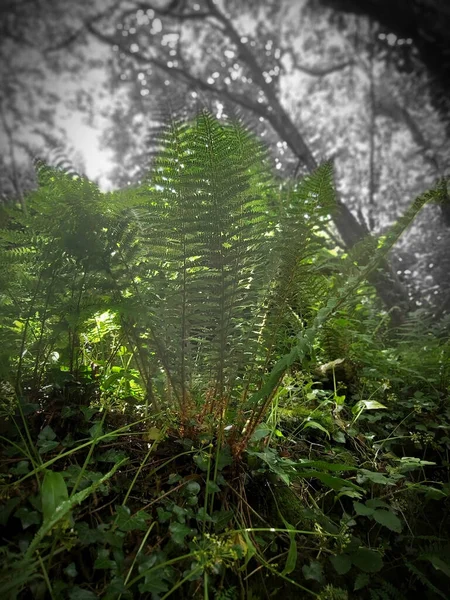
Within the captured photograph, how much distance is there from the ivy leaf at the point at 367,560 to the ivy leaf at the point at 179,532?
1.34 ft

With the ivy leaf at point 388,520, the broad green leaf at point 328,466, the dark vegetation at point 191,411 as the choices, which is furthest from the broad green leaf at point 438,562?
the broad green leaf at point 328,466

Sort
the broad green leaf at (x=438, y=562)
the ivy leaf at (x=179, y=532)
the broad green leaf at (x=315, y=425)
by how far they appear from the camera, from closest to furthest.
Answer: the ivy leaf at (x=179, y=532)
the broad green leaf at (x=438, y=562)
the broad green leaf at (x=315, y=425)

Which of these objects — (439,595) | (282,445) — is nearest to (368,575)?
(439,595)

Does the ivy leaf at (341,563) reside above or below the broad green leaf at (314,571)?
below

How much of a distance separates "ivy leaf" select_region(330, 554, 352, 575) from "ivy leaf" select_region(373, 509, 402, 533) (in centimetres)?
12

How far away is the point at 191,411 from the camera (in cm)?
96

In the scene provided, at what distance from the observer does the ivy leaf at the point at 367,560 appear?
2.54 ft

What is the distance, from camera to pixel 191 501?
78cm

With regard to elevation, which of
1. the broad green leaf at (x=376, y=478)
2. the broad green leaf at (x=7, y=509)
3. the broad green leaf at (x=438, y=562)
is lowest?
the broad green leaf at (x=438, y=562)

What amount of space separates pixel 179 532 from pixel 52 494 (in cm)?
27

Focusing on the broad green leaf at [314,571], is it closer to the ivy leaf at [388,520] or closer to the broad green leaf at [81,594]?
the ivy leaf at [388,520]

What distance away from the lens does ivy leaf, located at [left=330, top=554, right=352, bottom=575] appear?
0.77 meters

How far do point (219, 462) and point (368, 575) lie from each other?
450 millimetres

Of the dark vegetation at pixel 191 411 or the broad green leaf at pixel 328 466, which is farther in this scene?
the broad green leaf at pixel 328 466
